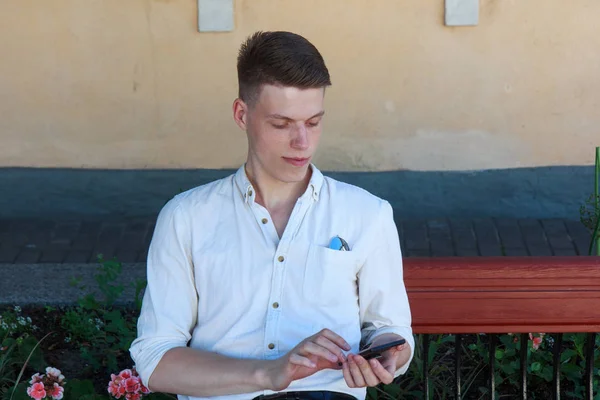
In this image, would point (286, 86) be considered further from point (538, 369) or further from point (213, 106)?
point (213, 106)

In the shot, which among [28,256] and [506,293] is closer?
[506,293]

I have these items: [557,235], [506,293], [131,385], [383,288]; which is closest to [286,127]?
[383,288]

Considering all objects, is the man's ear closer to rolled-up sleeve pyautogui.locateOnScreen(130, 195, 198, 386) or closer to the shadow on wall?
rolled-up sleeve pyautogui.locateOnScreen(130, 195, 198, 386)

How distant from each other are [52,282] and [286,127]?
3.13 meters

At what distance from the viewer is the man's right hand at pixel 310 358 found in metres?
2.49

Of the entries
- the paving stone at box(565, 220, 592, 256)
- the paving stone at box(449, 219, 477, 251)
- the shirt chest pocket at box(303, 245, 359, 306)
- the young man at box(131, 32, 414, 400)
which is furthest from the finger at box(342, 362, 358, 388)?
the paving stone at box(565, 220, 592, 256)

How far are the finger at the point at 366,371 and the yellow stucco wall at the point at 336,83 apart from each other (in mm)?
3909

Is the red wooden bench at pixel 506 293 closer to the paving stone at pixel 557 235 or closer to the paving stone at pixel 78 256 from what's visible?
the paving stone at pixel 557 235

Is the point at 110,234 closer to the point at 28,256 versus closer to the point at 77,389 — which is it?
the point at 28,256

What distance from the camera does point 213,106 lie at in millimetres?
6328

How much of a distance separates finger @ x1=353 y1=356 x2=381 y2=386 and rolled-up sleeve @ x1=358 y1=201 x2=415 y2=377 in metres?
0.26

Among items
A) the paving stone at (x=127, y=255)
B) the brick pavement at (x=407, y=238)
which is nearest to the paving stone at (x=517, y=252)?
the brick pavement at (x=407, y=238)

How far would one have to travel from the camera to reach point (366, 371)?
8.27 ft

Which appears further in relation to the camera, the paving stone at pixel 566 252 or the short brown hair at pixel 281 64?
the paving stone at pixel 566 252
